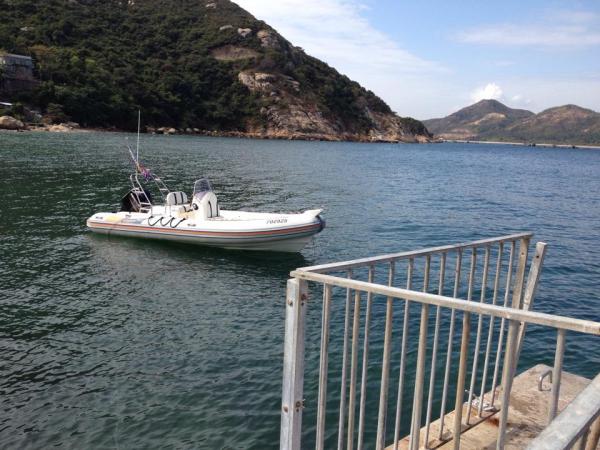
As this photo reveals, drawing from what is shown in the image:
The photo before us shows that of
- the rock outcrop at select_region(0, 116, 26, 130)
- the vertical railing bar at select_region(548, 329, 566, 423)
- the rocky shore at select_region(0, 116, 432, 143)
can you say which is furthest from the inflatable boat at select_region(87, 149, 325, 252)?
the rocky shore at select_region(0, 116, 432, 143)

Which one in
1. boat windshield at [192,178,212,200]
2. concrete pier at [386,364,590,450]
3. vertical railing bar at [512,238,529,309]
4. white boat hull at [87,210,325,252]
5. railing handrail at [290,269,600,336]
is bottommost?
white boat hull at [87,210,325,252]

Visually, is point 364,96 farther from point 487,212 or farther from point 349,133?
point 487,212

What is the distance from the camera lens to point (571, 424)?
5.43ft

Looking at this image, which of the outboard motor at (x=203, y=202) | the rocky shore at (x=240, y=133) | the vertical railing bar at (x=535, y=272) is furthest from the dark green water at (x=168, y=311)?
the rocky shore at (x=240, y=133)

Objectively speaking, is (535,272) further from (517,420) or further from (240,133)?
(240,133)

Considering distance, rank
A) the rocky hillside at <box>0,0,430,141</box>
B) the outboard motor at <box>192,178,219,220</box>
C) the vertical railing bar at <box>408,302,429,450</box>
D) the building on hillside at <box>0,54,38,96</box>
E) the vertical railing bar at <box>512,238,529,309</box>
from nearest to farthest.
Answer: the vertical railing bar at <box>408,302,429,450</box> → the vertical railing bar at <box>512,238,529,309</box> → the outboard motor at <box>192,178,219,220</box> → the building on hillside at <box>0,54,38,96</box> → the rocky hillside at <box>0,0,430,141</box>

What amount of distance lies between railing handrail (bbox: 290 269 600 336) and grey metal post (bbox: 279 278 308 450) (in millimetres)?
145

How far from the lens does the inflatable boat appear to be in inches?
677

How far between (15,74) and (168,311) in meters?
93.1

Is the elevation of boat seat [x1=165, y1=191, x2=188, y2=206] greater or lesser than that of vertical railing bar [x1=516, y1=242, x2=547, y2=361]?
lesser

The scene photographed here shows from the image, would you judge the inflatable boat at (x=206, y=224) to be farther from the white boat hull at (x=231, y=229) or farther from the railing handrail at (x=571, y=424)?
the railing handrail at (x=571, y=424)

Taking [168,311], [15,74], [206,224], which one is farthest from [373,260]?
[15,74]

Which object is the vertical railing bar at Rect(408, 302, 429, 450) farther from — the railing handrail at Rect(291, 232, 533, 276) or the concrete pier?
the concrete pier

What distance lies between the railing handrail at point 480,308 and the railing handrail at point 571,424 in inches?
28.7
